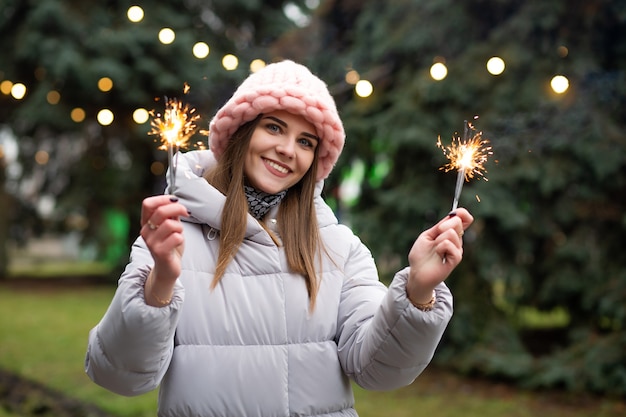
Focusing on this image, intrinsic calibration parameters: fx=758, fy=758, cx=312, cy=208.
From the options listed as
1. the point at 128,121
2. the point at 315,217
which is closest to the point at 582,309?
the point at 315,217

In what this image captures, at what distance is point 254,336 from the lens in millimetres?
1884

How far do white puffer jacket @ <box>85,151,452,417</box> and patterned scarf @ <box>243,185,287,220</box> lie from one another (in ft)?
0.39

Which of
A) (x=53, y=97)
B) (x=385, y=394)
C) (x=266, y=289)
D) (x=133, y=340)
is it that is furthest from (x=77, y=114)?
(x=133, y=340)

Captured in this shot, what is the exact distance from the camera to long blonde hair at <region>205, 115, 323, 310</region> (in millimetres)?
1956

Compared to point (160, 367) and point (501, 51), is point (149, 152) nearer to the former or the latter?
point (501, 51)

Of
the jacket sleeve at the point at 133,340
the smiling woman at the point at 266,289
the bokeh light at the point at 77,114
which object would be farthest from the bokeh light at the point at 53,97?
the jacket sleeve at the point at 133,340

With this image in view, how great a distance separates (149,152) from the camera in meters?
11.9

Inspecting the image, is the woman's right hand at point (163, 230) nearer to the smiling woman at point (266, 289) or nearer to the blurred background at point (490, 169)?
the smiling woman at point (266, 289)

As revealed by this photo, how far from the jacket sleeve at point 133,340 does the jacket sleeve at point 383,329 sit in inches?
18.5

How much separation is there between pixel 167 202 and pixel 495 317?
5.22m

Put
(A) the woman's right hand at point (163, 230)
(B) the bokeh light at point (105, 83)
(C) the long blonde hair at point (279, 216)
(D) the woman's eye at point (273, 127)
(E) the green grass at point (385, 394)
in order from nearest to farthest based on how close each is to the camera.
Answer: (A) the woman's right hand at point (163, 230) < (C) the long blonde hair at point (279, 216) < (D) the woman's eye at point (273, 127) < (E) the green grass at point (385, 394) < (B) the bokeh light at point (105, 83)

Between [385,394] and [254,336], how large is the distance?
13.8 feet

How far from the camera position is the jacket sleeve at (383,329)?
5.73ft

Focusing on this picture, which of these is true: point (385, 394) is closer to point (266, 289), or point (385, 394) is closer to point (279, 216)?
point (279, 216)
